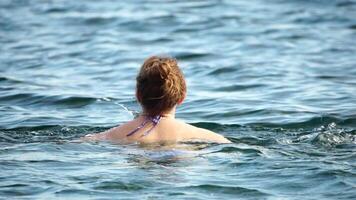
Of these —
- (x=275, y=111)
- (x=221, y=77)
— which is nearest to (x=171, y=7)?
(x=221, y=77)

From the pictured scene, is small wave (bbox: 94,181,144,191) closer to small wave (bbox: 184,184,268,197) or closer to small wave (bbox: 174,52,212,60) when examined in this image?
small wave (bbox: 184,184,268,197)

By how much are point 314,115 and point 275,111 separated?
55cm

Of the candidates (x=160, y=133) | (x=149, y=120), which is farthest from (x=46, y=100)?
(x=160, y=133)

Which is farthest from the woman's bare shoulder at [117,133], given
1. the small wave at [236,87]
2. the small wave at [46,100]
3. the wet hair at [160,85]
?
the small wave at [236,87]

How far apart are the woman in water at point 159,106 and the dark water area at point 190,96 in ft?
0.47

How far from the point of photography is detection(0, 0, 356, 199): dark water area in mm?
7027

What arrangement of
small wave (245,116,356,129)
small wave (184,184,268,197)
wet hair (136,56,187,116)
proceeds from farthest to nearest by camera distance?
small wave (245,116,356,129) → wet hair (136,56,187,116) → small wave (184,184,268,197)

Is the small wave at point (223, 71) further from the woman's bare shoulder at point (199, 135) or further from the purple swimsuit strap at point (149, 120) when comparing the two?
the purple swimsuit strap at point (149, 120)

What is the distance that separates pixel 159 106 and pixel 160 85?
0.66ft

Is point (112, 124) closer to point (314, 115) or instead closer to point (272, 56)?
point (314, 115)

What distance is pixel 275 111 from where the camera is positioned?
10570mm

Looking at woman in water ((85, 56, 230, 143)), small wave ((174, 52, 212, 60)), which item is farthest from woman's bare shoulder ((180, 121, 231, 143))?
small wave ((174, 52, 212, 60))

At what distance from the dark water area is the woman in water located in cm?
14

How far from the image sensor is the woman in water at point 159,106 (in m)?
7.84
